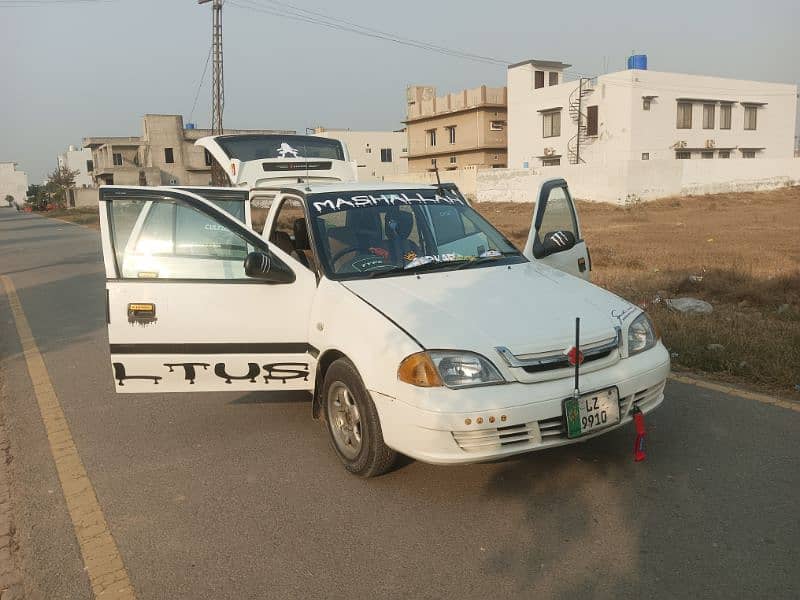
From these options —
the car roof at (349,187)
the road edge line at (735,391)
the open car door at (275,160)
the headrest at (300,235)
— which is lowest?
the road edge line at (735,391)

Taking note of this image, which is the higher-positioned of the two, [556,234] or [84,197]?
[84,197]

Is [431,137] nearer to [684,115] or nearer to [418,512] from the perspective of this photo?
[684,115]

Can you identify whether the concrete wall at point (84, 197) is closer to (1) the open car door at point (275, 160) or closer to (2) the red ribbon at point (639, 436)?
(1) the open car door at point (275, 160)

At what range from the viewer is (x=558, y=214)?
5926mm

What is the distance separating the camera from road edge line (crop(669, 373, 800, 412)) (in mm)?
4980

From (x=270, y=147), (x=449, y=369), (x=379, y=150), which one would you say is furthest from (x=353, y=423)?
(x=379, y=150)

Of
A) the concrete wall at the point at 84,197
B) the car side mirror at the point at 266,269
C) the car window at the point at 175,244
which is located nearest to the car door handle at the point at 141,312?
the car window at the point at 175,244

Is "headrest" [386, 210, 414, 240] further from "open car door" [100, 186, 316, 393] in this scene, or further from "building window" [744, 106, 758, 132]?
"building window" [744, 106, 758, 132]

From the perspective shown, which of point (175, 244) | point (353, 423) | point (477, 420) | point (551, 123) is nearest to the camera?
point (477, 420)

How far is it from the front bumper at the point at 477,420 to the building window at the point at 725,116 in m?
50.9

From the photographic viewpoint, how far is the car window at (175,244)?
14.9 feet

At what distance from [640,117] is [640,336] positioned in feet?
143

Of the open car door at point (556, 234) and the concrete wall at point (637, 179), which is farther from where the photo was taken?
the concrete wall at point (637, 179)

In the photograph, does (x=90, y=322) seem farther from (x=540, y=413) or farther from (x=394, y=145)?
(x=394, y=145)
